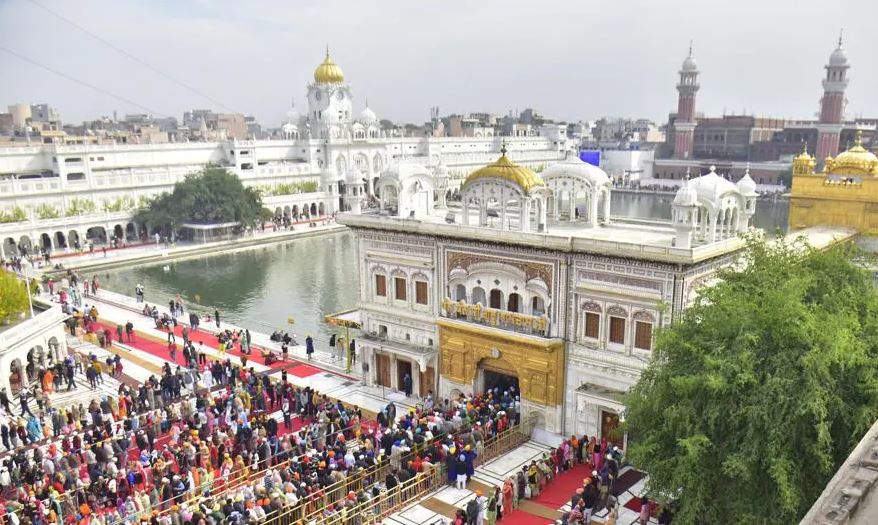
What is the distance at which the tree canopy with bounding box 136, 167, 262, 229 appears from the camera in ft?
155

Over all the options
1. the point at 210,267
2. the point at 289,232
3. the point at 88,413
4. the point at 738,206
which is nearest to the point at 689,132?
the point at 289,232

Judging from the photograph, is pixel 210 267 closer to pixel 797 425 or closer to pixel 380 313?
pixel 380 313

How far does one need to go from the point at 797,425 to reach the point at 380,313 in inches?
518

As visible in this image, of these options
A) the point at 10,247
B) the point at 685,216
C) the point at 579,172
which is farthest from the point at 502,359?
the point at 10,247

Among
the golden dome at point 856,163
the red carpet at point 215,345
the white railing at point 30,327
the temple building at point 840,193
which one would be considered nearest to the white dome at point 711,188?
the temple building at point 840,193

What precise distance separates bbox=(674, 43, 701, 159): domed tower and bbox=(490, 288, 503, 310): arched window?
88.1 meters

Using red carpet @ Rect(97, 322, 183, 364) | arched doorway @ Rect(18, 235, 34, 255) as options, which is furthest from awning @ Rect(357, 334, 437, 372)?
arched doorway @ Rect(18, 235, 34, 255)

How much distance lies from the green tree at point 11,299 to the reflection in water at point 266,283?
881cm

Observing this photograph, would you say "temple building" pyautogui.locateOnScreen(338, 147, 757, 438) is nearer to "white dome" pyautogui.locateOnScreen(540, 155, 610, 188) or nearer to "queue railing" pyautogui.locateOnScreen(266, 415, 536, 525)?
"white dome" pyautogui.locateOnScreen(540, 155, 610, 188)

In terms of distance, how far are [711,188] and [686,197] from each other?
1.55m

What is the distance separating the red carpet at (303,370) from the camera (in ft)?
75.0

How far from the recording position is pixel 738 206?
17.5 metres

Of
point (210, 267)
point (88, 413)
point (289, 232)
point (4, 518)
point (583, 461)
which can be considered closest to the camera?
point (4, 518)

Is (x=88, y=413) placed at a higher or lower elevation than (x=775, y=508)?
lower
